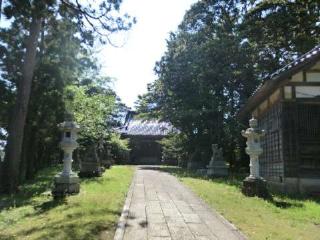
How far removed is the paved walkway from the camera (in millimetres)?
8047

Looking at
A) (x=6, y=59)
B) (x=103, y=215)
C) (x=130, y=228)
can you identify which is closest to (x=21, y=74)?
(x=6, y=59)

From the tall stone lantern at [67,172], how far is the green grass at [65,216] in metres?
0.37

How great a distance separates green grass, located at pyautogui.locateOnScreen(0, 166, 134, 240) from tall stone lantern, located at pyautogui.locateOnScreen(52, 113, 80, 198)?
37 centimetres

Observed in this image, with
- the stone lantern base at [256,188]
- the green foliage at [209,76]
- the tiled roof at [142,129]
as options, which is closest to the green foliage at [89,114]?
the green foliage at [209,76]

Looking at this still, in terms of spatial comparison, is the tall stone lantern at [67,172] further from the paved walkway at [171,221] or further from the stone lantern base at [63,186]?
the paved walkway at [171,221]

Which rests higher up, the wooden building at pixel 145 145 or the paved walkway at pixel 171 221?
the wooden building at pixel 145 145

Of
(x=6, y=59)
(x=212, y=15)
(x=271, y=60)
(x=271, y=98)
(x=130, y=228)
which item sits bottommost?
(x=130, y=228)

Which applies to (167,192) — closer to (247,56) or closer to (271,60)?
(271,60)

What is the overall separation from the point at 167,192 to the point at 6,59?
9493 mm

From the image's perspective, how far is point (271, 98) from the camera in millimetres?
19641

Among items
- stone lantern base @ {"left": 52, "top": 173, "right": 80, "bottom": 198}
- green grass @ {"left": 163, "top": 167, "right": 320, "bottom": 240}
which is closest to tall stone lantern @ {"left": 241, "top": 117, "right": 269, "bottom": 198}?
green grass @ {"left": 163, "top": 167, "right": 320, "bottom": 240}

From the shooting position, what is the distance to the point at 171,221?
941 centimetres

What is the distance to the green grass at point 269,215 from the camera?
8.41m

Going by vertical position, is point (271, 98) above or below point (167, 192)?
above
